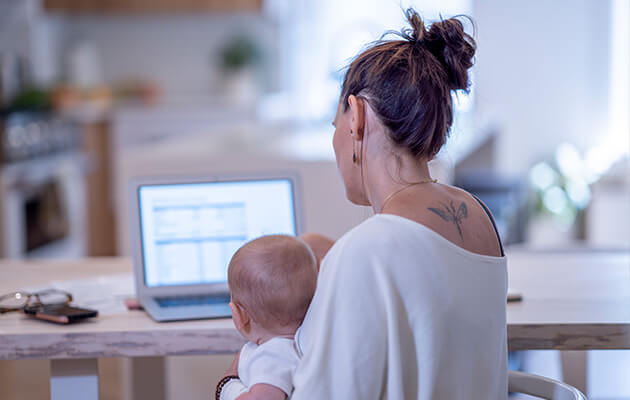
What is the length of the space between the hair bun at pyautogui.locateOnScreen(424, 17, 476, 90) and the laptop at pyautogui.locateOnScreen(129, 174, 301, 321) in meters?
0.49

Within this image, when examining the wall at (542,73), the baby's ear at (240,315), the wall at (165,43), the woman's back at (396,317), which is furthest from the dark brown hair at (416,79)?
the wall at (165,43)

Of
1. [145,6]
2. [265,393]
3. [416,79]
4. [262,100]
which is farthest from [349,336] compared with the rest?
[145,6]

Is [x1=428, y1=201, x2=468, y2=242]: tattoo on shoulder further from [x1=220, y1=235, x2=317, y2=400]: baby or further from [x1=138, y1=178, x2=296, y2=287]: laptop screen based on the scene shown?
[x1=138, y1=178, x2=296, y2=287]: laptop screen

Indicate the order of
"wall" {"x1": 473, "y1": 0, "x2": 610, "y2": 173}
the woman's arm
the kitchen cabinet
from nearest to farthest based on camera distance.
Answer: the woman's arm
"wall" {"x1": 473, "y1": 0, "x2": 610, "y2": 173}
the kitchen cabinet

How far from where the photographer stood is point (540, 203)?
609 centimetres

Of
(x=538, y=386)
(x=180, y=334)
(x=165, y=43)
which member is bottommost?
(x=538, y=386)

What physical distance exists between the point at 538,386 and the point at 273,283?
478mm

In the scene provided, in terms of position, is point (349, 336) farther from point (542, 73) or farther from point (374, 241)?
point (542, 73)

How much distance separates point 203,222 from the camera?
1393 mm

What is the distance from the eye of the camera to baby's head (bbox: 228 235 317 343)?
1.00 meters

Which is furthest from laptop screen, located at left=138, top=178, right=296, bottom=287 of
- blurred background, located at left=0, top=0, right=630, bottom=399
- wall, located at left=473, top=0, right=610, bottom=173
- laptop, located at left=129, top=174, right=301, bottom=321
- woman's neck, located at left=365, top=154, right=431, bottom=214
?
wall, located at left=473, top=0, right=610, bottom=173

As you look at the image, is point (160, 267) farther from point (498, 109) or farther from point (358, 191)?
point (498, 109)

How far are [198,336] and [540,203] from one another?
5296 mm

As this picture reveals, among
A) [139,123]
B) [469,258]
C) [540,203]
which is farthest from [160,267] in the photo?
[540,203]
